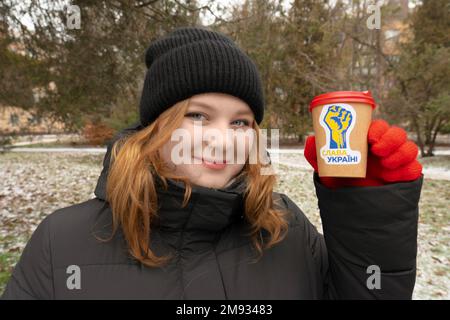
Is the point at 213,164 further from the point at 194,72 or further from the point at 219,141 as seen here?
the point at 194,72

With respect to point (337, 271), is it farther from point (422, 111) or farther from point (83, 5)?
point (422, 111)

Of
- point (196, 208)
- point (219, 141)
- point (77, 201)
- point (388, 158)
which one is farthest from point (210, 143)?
point (77, 201)

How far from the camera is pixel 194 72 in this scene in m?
1.37

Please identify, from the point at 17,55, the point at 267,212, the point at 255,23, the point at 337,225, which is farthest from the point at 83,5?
the point at 337,225

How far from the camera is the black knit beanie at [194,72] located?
1.36 meters

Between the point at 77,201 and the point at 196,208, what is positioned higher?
the point at 196,208

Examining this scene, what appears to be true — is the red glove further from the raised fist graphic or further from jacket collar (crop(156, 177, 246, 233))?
jacket collar (crop(156, 177, 246, 233))

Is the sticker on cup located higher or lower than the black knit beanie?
lower

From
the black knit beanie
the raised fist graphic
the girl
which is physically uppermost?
the black knit beanie

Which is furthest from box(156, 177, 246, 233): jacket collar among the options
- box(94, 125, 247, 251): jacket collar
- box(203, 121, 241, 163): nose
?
box(203, 121, 241, 163): nose

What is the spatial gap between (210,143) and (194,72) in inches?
12.6

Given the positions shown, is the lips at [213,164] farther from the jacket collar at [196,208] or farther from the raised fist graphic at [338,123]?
the raised fist graphic at [338,123]

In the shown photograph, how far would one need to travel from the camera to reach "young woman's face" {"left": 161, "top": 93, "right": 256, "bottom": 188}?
4.20 ft

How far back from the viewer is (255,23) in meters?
5.01
